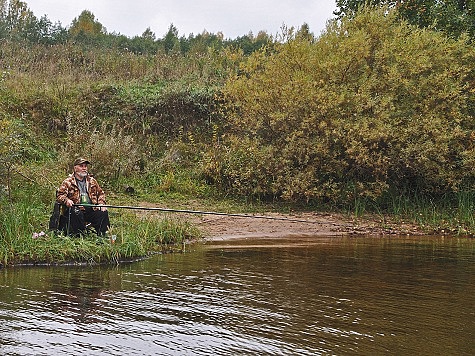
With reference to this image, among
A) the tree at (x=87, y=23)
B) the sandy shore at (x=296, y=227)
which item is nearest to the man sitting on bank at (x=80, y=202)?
the sandy shore at (x=296, y=227)

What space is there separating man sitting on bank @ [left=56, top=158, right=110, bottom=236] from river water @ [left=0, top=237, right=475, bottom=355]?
0.95m

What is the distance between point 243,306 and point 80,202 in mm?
3965

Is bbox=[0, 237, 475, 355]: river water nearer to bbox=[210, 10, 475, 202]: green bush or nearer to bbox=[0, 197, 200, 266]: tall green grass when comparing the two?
bbox=[0, 197, 200, 266]: tall green grass

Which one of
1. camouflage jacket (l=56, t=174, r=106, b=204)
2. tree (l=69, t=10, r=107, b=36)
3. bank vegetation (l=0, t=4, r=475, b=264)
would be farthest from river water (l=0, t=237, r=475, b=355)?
tree (l=69, t=10, r=107, b=36)

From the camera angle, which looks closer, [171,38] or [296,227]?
[296,227]

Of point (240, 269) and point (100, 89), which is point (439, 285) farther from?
point (100, 89)

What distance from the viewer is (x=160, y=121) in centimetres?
2052

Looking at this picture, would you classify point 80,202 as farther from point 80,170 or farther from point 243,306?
point 243,306

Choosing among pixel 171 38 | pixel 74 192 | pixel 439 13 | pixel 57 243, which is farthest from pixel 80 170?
pixel 171 38

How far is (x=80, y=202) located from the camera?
29.8 feet

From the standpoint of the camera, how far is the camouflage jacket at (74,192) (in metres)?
8.80

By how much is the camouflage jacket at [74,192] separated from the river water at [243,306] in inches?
48.7

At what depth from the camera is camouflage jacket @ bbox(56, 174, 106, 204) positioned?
880cm

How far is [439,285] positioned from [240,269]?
2362mm
